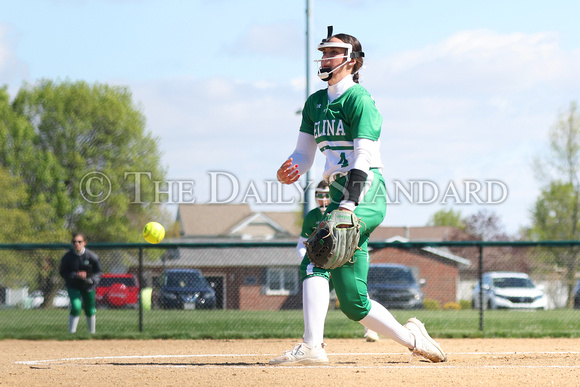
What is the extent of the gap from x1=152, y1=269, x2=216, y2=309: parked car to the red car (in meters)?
1.82

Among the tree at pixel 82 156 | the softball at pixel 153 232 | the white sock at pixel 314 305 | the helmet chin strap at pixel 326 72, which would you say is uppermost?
the tree at pixel 82 156

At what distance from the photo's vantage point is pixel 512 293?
66.4 ft

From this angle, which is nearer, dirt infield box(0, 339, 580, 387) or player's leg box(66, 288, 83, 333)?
dirt infield box(0, 339, 580, 387)

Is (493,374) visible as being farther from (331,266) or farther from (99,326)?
(99,326)

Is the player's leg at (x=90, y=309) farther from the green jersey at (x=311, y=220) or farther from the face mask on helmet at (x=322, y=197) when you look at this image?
the green jersey at (x=311, y=220)

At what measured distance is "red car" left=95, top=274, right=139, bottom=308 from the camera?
1686 centimetres

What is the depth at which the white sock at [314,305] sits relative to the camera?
5.98 meters

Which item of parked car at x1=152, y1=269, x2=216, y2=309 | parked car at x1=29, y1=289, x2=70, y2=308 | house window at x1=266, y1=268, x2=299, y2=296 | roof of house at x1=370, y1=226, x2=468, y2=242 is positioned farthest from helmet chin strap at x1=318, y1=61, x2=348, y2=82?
roof of house at x1=370, y1=226, x2=468, y2=242

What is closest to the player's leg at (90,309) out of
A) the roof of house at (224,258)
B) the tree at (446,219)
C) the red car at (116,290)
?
the roof of house at (224,258)

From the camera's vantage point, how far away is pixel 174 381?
17.6 ft

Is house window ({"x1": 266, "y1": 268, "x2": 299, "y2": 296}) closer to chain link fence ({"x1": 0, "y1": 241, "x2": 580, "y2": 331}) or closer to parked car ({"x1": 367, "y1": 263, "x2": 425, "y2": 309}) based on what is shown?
chain link fence ({"x1": 0, "y1": 241, "x2": 580, "y2": 331})

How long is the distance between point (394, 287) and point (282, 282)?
2390mm

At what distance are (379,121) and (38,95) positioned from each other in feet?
131

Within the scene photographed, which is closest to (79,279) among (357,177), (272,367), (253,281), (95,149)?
(253,281)
